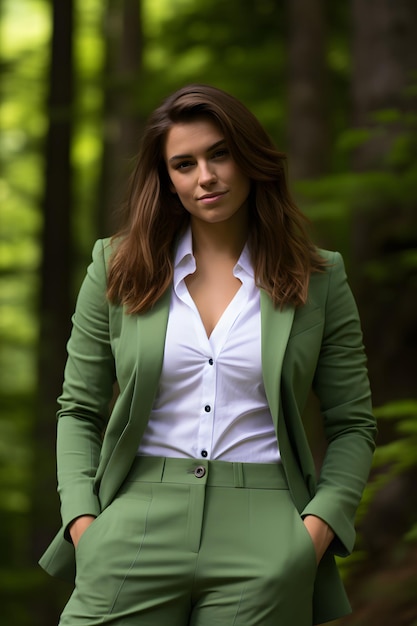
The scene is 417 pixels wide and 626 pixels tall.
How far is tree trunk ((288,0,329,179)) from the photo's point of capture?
9.01 metres

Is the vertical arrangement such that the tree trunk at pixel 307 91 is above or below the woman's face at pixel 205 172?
above

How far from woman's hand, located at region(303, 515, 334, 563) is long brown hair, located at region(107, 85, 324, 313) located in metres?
0.61

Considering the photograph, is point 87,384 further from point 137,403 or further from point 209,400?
point 209,400

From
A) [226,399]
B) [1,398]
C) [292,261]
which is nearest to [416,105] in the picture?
[292,261]

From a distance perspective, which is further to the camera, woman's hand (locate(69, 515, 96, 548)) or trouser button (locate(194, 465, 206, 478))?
woman's hand (locate(69, 515, 96, 548))

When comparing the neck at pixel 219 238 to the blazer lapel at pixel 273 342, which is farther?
the neck at pixel 219 238

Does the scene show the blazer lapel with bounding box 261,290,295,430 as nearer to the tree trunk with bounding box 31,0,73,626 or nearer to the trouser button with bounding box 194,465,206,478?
the trouser button with bounding box 194,465,206,478

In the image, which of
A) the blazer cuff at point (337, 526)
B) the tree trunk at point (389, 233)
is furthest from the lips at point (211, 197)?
the tree trunk at point (389, 233)

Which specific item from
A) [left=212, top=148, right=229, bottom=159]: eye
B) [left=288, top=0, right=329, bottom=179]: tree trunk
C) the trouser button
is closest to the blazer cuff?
the trouser button

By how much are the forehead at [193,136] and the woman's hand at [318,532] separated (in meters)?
1.09

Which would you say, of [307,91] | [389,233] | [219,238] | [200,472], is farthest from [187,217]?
[307,91]

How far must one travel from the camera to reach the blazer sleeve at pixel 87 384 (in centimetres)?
319

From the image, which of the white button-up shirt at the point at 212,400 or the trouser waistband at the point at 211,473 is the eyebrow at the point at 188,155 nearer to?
the white button-up shirt at the point at 212,400

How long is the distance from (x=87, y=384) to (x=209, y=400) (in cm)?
45
